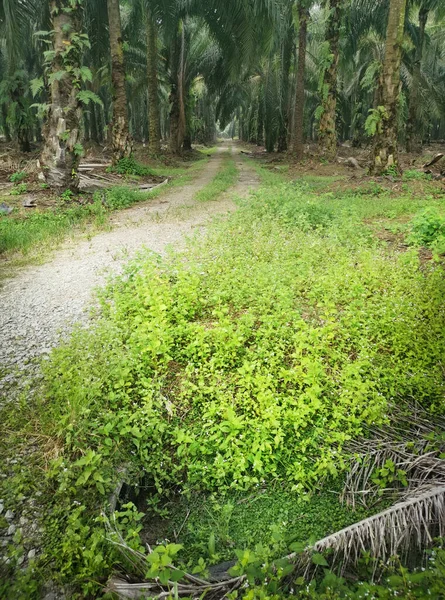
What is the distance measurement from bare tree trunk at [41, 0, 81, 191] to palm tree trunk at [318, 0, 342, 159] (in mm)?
9977

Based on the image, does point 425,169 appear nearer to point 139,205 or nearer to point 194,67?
point 139,205

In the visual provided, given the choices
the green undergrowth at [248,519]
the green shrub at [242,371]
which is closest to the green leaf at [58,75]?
→ the green shrub at [242,371]

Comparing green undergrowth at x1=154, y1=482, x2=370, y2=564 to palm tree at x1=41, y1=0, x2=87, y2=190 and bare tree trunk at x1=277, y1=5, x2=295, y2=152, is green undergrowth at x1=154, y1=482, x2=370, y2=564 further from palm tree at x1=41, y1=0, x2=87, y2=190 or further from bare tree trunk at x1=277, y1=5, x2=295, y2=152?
bare tree trunk at x1=277, y1=5, x2=295, y2=152

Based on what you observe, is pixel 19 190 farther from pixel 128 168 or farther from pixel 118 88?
pixel 118 88

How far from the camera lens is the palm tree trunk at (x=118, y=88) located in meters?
12.5

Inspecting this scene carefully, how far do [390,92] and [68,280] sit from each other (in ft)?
31.8

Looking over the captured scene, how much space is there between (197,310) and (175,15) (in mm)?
15941

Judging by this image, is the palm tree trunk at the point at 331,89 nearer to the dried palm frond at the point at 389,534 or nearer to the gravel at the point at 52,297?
the gravel at the point at 52,297

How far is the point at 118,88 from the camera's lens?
13125 mm

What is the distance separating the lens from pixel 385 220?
7266 millimetres

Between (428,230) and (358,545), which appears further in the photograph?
(428,230)

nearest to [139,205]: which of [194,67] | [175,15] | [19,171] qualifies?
[19,171]

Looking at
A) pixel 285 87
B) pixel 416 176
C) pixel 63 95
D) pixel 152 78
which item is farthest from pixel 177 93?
pixel 416 176

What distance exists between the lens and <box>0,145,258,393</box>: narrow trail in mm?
3680
